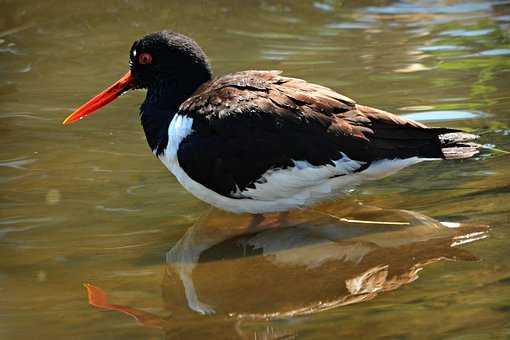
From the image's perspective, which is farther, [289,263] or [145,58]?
[145,58]

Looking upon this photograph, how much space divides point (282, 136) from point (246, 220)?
2.70 ft

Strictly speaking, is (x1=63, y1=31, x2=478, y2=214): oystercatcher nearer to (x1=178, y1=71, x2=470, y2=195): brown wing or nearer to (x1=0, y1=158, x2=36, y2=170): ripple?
(x1=178, y1=71, x2=470, y2=195): brown wing

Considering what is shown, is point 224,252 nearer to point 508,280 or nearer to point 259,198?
point 259,198

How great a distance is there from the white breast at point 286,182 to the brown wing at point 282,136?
46 millimetres

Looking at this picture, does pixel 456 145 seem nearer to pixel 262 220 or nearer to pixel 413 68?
pixel 262 220

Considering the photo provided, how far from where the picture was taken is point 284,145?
589 cm

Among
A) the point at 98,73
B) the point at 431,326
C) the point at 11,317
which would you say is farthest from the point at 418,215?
the point at 98,73

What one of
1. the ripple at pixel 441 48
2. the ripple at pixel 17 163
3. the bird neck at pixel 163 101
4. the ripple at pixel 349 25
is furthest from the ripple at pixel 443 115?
the ripple at pixel 349 25

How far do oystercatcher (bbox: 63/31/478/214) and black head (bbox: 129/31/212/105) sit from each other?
1.65ft

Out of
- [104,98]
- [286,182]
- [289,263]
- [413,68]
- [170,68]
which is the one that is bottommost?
[289,263]

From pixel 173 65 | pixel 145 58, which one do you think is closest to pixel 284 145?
pixel 173 65

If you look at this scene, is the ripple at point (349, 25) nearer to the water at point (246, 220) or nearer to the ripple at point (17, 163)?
the water at point (246, 220)

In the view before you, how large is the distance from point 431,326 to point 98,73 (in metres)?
5.61

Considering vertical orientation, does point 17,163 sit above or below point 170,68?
below
